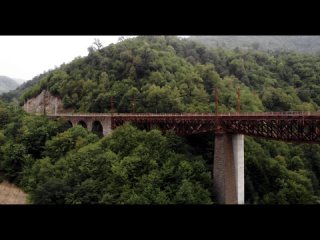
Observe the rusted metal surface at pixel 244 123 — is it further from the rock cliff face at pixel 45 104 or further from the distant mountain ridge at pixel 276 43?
the distant mountain ridge at pixel 276 43

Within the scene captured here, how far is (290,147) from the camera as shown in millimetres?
49406

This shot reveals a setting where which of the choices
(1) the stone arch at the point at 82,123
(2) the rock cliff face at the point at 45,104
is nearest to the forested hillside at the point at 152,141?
(2) the rock cliff face at the point at 45,104

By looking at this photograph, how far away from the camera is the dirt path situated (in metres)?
31.9

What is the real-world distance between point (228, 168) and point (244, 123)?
4.50 meters

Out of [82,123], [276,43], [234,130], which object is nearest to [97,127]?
[82,123]

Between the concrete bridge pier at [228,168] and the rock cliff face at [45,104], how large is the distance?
32.4 meters

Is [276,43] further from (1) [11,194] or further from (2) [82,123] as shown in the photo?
(1) [11,194]

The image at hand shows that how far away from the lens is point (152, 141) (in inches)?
1341

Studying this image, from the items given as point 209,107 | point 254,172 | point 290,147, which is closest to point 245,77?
point 290,147

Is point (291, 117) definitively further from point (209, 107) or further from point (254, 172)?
point (209, 107)

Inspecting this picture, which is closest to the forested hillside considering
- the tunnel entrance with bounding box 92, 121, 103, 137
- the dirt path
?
the dirt path

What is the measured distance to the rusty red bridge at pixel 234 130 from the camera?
2436 centimetres

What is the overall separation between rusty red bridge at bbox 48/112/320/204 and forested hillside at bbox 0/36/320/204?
62.8 inches
